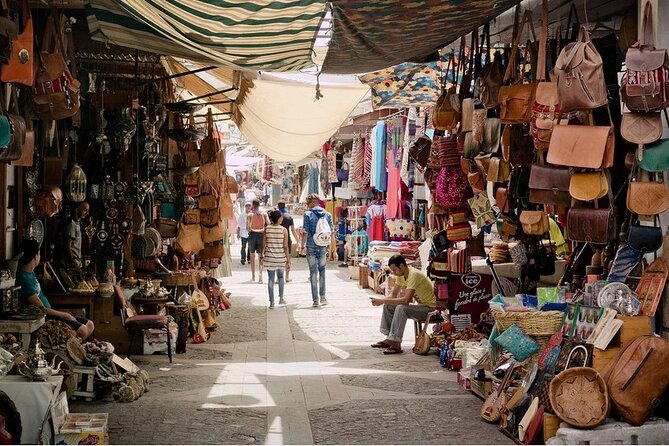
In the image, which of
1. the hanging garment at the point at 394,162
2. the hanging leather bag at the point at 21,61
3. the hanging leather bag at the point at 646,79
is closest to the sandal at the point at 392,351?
the hanging leather bag at the point at 646,79

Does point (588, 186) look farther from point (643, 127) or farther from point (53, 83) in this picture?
point (53, 83)

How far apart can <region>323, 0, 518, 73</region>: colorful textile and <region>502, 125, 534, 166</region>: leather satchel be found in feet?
3.46

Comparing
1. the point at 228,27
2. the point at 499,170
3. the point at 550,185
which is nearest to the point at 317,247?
the point at 499,170

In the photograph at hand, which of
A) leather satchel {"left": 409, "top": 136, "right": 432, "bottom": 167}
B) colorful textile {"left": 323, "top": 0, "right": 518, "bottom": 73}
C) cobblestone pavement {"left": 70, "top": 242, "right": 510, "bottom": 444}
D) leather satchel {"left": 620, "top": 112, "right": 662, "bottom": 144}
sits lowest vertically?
cobblestone pavement {"left": 70, "top": 242, "right": 510, "bottom": 444}

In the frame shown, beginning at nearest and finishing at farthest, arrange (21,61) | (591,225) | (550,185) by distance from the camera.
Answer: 1. (21,61)
2. (591,225)
3. (550,185)

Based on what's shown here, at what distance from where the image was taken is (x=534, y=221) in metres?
7.79

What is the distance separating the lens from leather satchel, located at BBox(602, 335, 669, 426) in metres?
5.45

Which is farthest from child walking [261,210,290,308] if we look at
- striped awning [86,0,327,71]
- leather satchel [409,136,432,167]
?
striped awning [86,0,327,71]

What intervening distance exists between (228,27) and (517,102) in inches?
97.8

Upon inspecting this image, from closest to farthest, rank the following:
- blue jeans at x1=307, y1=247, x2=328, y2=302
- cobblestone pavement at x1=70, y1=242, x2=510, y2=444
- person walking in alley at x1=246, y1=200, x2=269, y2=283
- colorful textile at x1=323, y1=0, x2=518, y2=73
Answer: colorful textile at x1=323, y1=0, x2=518, y2=73, cobblestone pavement at x1=70, y1=242, x2=510, y2=444, blue jeans at x1=307, y1=247, x2=328, y2=302, person walking in alley at x1=246, y1=200, x2=269, y2=283

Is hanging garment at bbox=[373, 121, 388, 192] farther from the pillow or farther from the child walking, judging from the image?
the pillow

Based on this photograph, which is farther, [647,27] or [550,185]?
[550,185]

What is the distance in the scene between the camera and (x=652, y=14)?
5773 mm

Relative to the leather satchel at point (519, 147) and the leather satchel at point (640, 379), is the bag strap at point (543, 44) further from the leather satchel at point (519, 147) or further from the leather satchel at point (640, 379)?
the leather satchel at point (640, 379)
